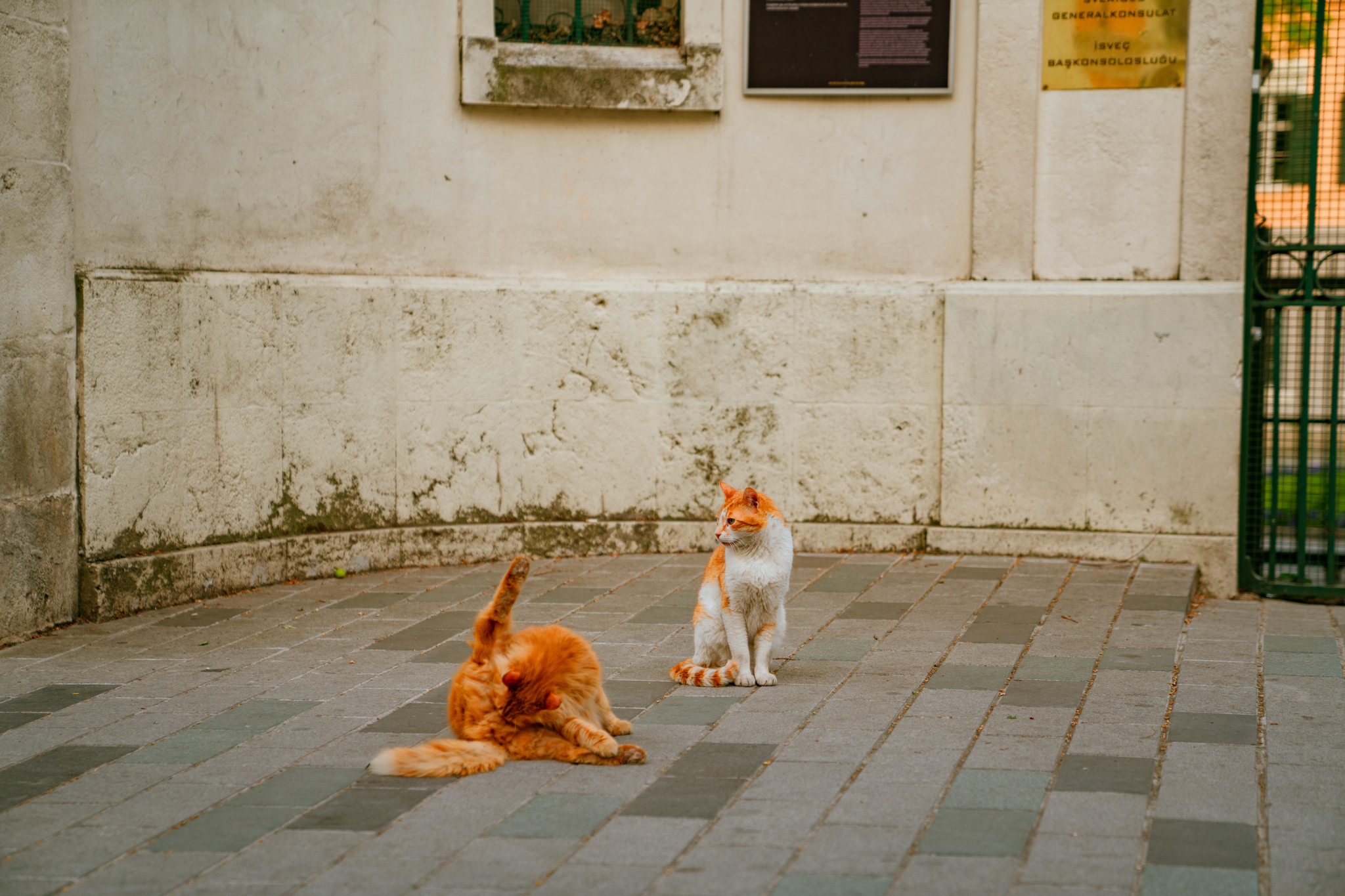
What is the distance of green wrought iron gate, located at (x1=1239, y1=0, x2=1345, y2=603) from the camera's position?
7531 millimetres

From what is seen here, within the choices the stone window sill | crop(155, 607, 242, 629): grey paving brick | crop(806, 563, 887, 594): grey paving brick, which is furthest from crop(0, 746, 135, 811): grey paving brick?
the stone window sill

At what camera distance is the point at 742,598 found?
5488 mm

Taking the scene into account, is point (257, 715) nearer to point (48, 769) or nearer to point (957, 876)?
point (48, 769)

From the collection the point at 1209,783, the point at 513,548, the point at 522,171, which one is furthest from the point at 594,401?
the point at 1209,783

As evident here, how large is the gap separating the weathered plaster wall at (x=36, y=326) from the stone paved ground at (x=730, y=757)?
364mm

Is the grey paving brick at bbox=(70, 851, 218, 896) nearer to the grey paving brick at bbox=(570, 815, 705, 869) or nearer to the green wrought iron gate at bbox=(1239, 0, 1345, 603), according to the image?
the grey paving brick at bbox=(570, 815, 705, 869)

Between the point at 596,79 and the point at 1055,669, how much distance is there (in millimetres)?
4637

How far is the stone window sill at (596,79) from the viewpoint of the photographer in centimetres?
839

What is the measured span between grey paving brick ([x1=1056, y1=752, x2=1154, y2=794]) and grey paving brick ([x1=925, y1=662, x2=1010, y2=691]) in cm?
94

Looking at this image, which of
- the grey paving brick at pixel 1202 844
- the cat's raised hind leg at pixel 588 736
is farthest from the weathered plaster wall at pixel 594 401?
the grey paving brick at pixel 1202 844

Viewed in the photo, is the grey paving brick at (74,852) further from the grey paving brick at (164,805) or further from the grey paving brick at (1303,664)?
the grey paving brick at (1303,664)

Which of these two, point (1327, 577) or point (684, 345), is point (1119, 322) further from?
point (684, 345)

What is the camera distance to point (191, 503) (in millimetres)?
7414

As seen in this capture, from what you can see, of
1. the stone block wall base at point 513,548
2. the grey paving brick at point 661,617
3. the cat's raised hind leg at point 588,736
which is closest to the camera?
the cat's raised hind leg at point 588,736
